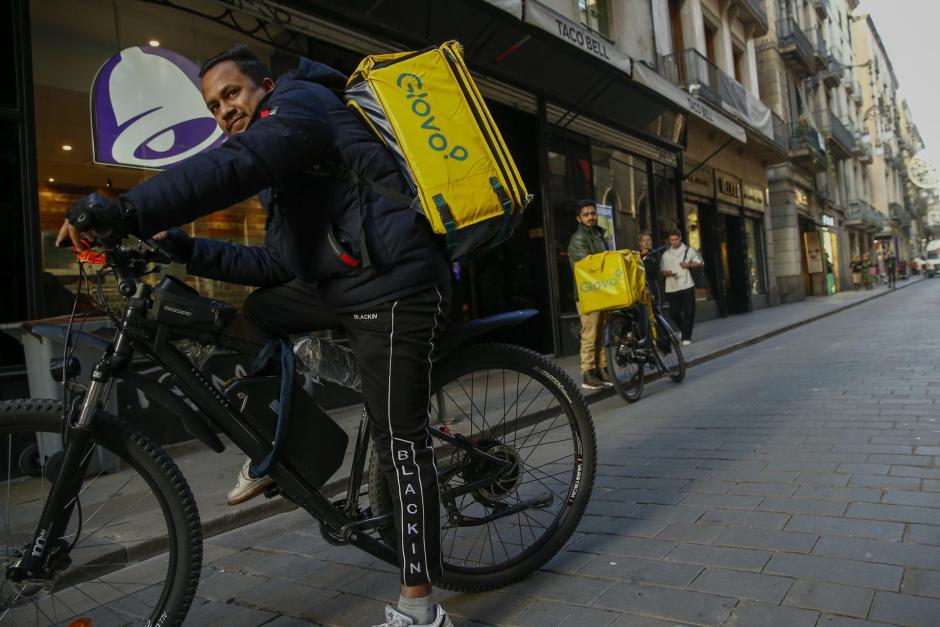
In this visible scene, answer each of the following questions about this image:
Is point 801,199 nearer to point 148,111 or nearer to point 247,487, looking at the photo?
point 148,111

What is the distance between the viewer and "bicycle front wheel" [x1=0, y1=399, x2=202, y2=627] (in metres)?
1.77

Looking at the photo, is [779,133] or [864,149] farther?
[864,149]

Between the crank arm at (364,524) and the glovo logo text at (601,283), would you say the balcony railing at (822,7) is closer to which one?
the glovo logo text at (601,283)

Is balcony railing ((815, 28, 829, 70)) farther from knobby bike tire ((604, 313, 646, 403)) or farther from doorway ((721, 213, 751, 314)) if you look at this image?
knobby bike tire ((604, 313, 646, 403))

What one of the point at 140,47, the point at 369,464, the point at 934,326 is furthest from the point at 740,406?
the point at 934,326

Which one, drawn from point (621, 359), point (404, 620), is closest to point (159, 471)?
point (404, 620)

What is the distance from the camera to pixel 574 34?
8.91m

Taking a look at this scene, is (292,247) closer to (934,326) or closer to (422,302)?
(422,302)

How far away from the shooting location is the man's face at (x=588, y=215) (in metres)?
6.88

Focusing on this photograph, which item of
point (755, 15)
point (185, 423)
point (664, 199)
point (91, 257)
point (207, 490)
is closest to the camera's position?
point (91, 257)

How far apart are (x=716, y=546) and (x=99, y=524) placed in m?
2.20

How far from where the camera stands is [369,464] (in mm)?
2193

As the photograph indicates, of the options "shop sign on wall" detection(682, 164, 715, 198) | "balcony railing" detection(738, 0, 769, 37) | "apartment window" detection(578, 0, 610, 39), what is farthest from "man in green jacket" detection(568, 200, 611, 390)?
"balcony railing" detection(738, 0, 769, 37)

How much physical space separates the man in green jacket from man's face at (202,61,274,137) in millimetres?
4902
